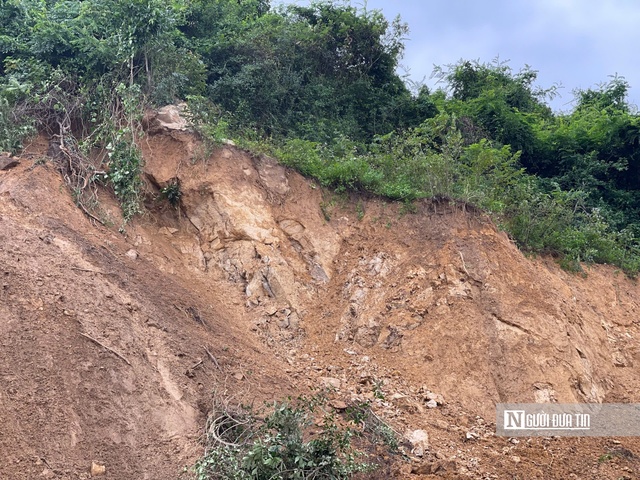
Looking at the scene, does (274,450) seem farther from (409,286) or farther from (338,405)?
(409,286)

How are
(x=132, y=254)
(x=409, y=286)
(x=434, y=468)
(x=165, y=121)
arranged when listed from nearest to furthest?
(x=434, y=468)
(x=132, y=254)
(x=409, y=286)
(x=165, y=121)

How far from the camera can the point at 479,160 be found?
32.8ft

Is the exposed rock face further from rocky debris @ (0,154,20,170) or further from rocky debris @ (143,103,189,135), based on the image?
rocky debris @ (0,154,20,170)

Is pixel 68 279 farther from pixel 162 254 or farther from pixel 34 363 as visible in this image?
pixel 162 254

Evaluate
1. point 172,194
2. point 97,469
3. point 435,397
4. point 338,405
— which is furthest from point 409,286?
point 97,469

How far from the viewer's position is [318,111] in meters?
12.5

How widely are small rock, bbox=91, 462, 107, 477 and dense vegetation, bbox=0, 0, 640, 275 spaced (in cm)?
385

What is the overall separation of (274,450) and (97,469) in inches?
57.2

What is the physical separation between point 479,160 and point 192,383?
6.19 meters

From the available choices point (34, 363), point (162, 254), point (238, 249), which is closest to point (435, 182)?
point (238, 249)

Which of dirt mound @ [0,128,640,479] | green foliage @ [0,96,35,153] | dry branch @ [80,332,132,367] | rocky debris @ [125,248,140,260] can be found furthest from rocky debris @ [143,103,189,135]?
dry branch @ [80,332,132,367]

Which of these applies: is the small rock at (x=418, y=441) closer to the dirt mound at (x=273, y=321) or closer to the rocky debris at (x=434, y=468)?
the dirt mound at (x=273, y=321)

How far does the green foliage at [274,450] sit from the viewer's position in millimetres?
4930

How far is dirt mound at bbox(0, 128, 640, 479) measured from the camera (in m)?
5.47
